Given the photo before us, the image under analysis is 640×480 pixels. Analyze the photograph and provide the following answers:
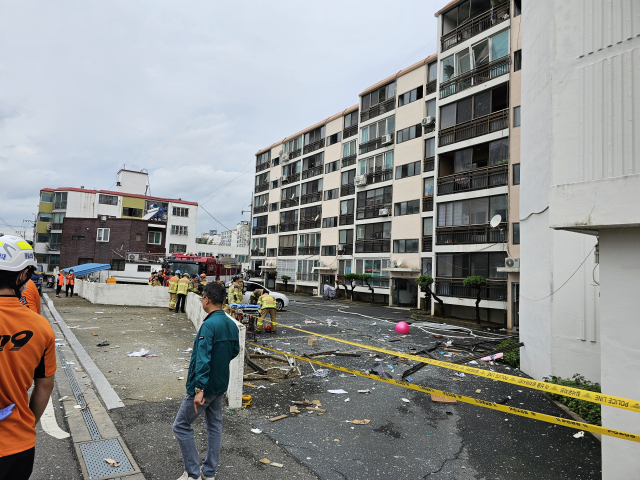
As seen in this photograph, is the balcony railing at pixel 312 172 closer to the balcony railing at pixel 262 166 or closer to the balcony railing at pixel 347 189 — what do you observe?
the balcony railing at pixel 347 189

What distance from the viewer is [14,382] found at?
7.36 ft

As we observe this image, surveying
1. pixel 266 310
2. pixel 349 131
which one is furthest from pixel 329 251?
pixel 266 310

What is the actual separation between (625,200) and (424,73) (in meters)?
29.5

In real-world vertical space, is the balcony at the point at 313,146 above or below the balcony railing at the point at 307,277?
above

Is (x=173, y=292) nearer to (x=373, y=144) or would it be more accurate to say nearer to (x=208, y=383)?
(x=208, y=383)

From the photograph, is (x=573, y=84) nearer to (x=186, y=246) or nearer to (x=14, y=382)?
(x=14, y=382)

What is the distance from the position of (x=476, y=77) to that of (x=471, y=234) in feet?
30.2

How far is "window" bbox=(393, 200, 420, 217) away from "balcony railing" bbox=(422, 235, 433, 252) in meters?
2.24

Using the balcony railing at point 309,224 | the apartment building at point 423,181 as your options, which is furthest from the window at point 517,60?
the balcony railing at point 309,224

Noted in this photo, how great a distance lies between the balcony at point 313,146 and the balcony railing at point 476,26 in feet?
61.8

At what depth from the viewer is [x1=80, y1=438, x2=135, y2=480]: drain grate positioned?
3.83 m

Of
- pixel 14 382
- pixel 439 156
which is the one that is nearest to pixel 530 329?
pixel 14 382

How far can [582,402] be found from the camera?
646 centimetres

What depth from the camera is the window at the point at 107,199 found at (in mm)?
53594
